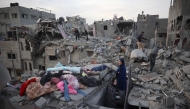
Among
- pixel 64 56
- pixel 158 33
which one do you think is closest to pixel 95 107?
pixel 64 56

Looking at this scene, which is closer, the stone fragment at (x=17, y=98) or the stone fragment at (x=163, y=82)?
the stone fragment at (x=17, y=98)

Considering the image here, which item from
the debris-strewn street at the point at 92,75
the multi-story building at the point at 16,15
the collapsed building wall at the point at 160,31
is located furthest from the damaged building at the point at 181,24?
the multi-story building at the point at 16,15

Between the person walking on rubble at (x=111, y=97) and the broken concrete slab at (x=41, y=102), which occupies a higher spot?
the broken concrete slab at (x=41, y=102)

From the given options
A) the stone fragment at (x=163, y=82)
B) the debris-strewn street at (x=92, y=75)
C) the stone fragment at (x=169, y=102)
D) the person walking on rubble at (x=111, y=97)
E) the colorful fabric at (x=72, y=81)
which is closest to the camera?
the stone fragment at (x=169, y=102)

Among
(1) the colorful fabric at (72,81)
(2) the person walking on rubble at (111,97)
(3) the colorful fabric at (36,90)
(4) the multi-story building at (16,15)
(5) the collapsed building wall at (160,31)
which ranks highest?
(4) the multi-story building at (16,15)

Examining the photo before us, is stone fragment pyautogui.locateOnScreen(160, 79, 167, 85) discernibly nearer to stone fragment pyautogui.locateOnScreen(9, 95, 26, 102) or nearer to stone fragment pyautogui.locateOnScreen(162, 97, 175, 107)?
stone fragment pyautogui.locateOnScreen(162, 97, 175, 107)

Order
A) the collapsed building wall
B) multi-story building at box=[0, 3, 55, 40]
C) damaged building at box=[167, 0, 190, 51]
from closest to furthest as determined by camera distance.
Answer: damaged building at box=[167, 0, 190, 51], the collapsed building wall, multi-story building at box=[0, 3, 55, 40]

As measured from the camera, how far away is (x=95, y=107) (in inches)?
118

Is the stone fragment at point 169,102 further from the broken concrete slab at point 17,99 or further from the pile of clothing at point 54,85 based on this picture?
the broken concrete slab at point 17,99

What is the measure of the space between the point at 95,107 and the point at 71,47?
10.1 m

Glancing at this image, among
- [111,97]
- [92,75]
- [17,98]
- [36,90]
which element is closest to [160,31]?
[92,75]

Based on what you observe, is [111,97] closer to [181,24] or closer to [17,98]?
[17,98]

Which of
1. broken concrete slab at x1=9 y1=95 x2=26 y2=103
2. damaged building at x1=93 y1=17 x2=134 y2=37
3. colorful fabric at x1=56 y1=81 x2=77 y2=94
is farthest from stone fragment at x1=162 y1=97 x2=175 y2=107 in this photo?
damaged building at x1=93 y1=17 x2=134 y2=37

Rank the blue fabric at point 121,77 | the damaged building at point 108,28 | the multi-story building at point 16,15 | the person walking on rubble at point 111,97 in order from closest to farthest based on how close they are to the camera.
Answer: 1. the person walking on rubble at point 111,97
2. the blue fabric at point 121,77
3. the damaged building at point 108,28
4. the multi-story building at point 16,15
